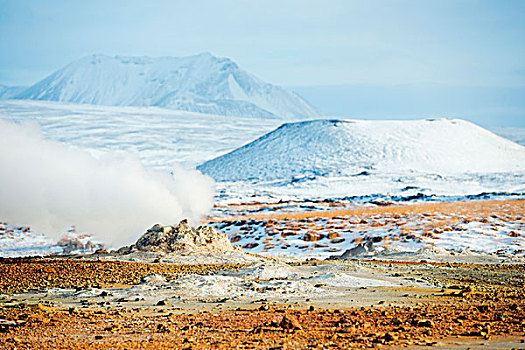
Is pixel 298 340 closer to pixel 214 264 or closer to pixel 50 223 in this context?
pixel 214 264

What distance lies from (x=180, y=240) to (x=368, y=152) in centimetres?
10135

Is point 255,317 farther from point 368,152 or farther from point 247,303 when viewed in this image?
point 368,152

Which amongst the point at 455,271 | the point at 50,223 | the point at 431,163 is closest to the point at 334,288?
the point at 455,271

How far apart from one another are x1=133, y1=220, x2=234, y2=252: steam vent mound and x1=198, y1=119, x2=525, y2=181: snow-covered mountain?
8694 cm

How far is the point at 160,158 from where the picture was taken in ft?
497

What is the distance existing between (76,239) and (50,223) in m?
1.83

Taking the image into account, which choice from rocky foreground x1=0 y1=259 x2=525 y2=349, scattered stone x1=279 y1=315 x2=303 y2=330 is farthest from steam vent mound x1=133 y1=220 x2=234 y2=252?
scattered stone x1=279 y1=315 x2=303 y2=330

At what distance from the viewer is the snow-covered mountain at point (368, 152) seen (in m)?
115

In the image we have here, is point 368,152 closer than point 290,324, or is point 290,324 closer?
point 290,324

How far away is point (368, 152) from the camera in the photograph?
12356 cm

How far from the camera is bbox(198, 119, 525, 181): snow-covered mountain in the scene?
115188 millimetres

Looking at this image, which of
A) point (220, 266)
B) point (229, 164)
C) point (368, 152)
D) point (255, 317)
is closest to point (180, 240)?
point (220, 266)

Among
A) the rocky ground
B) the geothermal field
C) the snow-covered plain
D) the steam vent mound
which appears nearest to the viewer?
the rocky ground

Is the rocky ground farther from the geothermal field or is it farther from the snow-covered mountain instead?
the snow-covered mountain
